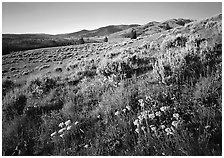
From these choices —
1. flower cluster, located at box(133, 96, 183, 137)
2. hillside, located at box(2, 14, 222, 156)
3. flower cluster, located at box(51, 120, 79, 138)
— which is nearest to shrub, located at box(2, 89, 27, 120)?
hillside, located at box(2, 14, 222, 156)

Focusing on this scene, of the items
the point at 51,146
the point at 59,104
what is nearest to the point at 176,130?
the point at 51,146

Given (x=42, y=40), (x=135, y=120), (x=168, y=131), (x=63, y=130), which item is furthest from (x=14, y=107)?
(x=42, y=40)

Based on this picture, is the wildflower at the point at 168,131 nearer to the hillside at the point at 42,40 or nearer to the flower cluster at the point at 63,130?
the flower cluster at the point at 63,130

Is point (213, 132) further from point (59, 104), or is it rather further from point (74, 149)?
point (59, 104)

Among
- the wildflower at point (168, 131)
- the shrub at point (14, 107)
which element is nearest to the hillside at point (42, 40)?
the shrub at point (14, 107)

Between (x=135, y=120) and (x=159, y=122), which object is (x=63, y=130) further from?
(x=159, y=122)

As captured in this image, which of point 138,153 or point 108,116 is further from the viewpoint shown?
point 108,116

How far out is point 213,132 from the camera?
7.50 ft

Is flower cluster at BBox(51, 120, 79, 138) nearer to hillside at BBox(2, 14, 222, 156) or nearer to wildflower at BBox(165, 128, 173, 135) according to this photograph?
hillside at BBox(2, 14, 222, 156)

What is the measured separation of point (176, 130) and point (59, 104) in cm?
301

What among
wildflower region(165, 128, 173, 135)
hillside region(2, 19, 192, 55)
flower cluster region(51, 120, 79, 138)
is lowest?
flower cluster region(51, 120, 79, 138)

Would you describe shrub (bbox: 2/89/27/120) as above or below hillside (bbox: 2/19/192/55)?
below

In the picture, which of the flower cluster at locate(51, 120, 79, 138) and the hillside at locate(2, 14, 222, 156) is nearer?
the hillside at locate(2, 14, 222, 156)

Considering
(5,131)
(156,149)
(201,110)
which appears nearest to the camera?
(156,149)
